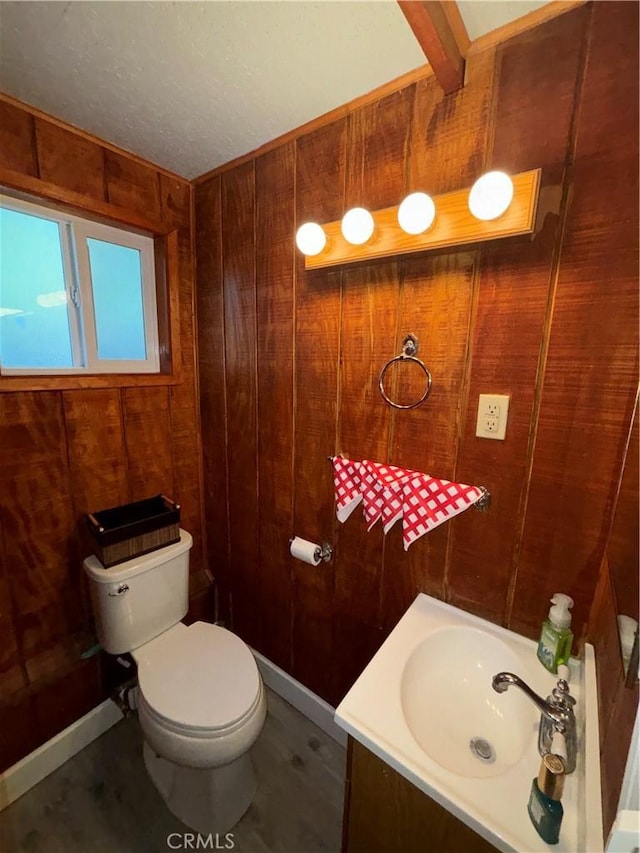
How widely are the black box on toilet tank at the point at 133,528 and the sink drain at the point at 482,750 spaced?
46.6 inches

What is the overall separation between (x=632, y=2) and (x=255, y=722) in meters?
2.04

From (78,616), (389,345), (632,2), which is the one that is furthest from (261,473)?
(632,2)

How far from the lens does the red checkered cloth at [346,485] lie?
1.23 m

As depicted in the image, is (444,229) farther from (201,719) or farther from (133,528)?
(201,719)

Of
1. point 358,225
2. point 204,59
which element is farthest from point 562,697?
point 204,59

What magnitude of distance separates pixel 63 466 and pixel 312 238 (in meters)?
1.21

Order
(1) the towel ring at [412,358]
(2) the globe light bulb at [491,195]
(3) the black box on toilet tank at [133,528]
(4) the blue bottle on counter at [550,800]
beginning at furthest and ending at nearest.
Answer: (3) the black box on toilet tank at [133,528] → (1) the towel ring at [412,358] → (2) the globe light bulb at [491,195] → (4) the blue bottle on counter at [550,800]

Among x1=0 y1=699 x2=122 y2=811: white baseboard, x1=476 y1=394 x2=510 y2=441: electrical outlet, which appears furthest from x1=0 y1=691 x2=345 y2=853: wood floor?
x1=476 y1=394 x2=510 y2=441: electrical outlet

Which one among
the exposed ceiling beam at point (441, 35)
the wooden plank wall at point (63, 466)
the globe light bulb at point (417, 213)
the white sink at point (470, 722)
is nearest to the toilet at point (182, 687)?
the wooden plank wall at point (63, 466)

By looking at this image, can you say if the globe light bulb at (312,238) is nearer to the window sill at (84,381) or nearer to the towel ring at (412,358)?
the towel ring at (412,358)

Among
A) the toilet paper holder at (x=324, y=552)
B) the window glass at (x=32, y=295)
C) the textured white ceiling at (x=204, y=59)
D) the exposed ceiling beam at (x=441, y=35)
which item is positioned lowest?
the toilet paper holder at (x=324, y=552)

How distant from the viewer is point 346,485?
1.24 m

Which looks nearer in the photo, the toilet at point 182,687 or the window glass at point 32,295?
the toilet at point 182,687

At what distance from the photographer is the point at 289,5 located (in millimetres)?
807
